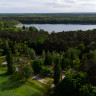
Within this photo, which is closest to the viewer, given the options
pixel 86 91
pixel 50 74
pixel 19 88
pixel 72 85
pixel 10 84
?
pixel 86 91

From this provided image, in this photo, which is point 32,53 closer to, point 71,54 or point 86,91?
point 71,54

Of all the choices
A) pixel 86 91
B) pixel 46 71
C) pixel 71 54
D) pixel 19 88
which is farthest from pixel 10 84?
pixel 71 54

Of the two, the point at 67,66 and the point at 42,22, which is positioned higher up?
the point at 42,22

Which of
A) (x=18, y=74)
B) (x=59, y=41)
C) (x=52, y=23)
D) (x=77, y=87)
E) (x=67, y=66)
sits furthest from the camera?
(x=52, y=23)

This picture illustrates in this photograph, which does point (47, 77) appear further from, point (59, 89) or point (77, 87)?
point (77, 87)

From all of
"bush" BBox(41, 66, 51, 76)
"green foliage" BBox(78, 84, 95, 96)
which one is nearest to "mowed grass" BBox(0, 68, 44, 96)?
"bush" BBox(41, 66, 51, 76)

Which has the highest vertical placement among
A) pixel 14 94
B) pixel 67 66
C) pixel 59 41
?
pixel 59 41

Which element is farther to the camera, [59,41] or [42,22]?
[42,22]

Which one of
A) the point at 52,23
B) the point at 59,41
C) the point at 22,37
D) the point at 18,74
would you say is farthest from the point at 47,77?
the point at 52,23

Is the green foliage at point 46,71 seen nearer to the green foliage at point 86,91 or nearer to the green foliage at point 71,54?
the green foliage at point 71,54
